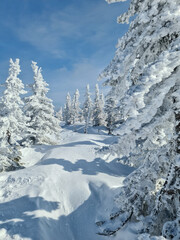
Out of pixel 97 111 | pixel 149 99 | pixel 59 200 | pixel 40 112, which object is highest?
pixel 97 111

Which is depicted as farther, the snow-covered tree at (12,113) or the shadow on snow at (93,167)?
the snow-covered tree at (12,113)

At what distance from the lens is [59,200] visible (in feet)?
28.9

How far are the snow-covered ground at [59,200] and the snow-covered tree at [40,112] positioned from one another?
9.41 m

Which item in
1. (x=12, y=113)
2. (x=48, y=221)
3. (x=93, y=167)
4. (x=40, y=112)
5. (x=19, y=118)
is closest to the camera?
(x=48, y=221)

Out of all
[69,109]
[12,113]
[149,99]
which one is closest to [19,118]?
[12,113]

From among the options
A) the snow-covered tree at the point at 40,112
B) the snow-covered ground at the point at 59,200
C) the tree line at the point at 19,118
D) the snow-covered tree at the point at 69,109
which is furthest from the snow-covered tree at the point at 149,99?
the snow-covered tree at the point at 69,109

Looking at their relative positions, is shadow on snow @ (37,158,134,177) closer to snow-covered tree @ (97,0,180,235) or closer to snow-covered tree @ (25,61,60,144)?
snow-covered tree @ (97,0,180,235)

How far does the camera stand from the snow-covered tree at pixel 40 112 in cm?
2103

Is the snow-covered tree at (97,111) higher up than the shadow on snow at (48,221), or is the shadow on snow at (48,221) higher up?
the snow-covered tree at (97,111)

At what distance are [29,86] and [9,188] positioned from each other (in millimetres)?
16413

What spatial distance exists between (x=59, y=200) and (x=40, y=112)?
582 inches

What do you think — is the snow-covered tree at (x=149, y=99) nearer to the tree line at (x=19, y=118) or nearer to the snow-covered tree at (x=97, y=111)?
the tree line at (x=19, y=118)

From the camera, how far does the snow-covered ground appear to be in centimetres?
696

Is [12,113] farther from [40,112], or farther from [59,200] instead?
[59,200]
